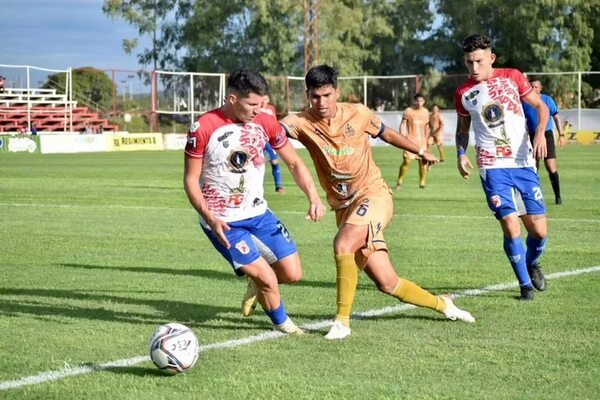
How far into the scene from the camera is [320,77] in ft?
24.7

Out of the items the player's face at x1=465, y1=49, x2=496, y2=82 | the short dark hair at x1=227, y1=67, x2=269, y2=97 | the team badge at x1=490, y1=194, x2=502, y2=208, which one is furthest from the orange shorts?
the player's face at x1=465, y1=49, x2=496, y2=82

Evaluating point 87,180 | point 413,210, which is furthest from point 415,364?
point 87,180

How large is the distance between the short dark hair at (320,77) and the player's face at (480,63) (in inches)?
71.4

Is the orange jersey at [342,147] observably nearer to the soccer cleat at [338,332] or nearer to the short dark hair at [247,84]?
the short dark hair at [247,84]

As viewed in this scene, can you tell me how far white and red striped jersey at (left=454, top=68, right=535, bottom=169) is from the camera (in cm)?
913

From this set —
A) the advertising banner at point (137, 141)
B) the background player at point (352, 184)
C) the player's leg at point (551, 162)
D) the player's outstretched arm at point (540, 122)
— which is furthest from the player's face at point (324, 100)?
the advertising banner at point (137, 141)

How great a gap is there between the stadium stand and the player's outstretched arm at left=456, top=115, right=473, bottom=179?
40208mm

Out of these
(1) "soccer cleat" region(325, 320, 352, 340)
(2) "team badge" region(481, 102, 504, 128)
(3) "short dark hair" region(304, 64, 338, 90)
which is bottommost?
(1) "soccer cleat" region(325, 320, 352, 340)

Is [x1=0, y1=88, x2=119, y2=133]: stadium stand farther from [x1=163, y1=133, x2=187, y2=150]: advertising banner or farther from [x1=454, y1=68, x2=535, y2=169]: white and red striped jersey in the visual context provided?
[x1=454, y1=68, x2=535, y2=169]: white and red striped jersey

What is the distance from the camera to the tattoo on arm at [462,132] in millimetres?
9547

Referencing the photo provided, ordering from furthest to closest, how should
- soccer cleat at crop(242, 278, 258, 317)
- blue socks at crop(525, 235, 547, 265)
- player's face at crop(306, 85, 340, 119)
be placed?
1. blue socks at crop(525, 235, 547, 265)
2. soccer cleat at crop(242, 278, 258, 317)
3. player's face at crop(306, 85, 340, 119)

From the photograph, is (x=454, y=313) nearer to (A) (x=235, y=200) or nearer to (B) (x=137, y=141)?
(A) (x=235, y=200)

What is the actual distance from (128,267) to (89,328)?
3404mm

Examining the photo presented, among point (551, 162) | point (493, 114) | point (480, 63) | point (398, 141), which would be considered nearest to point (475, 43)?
point (480, 63)
